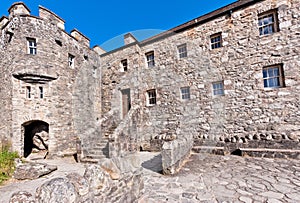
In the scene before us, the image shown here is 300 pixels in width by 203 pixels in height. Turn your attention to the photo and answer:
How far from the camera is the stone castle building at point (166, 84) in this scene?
6.41m

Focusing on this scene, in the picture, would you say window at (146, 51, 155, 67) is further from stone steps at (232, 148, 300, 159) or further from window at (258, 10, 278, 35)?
stone steps at (232, 148, 300, 159)

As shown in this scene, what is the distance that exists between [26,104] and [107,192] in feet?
28.3

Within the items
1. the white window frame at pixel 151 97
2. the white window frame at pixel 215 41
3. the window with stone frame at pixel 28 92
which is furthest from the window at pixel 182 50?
the window with stone frame at pixel 28 92

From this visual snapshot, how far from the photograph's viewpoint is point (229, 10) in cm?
738

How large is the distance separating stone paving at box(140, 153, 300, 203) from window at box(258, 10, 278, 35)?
221 inches

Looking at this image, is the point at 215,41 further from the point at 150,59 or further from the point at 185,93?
the point at 150,59

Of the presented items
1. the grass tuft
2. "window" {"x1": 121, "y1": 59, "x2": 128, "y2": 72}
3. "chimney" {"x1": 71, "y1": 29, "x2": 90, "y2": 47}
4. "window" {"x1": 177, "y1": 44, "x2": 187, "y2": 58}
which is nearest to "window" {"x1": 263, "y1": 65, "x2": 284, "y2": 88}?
"window" {"x1": 177, "y1": 44, "x2": 187, "y2": 58}

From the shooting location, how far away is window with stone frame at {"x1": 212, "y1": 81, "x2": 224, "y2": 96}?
764cm

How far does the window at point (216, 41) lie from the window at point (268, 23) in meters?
1.72

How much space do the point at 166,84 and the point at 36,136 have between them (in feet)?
28.4

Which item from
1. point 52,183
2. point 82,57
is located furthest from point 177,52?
point 52,183

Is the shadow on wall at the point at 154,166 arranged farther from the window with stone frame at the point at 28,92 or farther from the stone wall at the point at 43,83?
the window with stone frame at the point at 28,92

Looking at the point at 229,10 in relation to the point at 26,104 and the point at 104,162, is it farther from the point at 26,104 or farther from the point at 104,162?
the point at 26,104

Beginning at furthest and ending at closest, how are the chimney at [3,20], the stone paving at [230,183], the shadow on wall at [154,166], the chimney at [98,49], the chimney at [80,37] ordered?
the chimney at [98,49], the chimney at [80,37], the chimney at [3,20], the shadow on wall at [154,166], the stone paving at [230,183]
